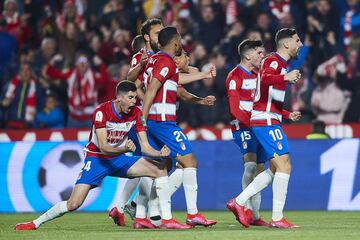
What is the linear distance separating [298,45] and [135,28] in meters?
10.8

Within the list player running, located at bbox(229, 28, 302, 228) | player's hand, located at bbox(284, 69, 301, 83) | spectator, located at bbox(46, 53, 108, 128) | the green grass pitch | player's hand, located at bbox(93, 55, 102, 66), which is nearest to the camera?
the green grass pitch

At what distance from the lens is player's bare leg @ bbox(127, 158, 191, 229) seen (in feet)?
43.4

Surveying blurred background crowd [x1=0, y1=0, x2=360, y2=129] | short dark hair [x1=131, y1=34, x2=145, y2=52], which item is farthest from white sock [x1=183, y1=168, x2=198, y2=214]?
blurred background crowd [x1=0, y1=0, x2=360, y2=129]

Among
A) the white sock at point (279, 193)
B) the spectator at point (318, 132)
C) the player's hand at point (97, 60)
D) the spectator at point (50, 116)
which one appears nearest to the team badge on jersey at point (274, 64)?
the white sock at point (279, 193)

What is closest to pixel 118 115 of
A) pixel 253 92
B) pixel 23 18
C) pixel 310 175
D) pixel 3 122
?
pixel 253 92

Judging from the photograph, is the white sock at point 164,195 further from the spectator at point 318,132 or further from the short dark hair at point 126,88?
the spectator at point 318,132

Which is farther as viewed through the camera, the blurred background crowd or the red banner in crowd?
the blurred background crowd

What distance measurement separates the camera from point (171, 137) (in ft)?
43.7

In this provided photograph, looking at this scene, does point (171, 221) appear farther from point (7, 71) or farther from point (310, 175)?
point (7, 71)

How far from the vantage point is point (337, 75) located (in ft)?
68.3

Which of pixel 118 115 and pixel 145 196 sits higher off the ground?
pixel 118 115

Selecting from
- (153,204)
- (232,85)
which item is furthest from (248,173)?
(153,204)

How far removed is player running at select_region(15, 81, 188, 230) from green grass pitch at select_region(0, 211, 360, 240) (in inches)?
13.4

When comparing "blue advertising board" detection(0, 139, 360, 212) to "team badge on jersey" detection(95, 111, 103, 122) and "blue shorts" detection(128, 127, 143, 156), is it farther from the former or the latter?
"team badge on jersey" detection(95, 111, 103, 122)
